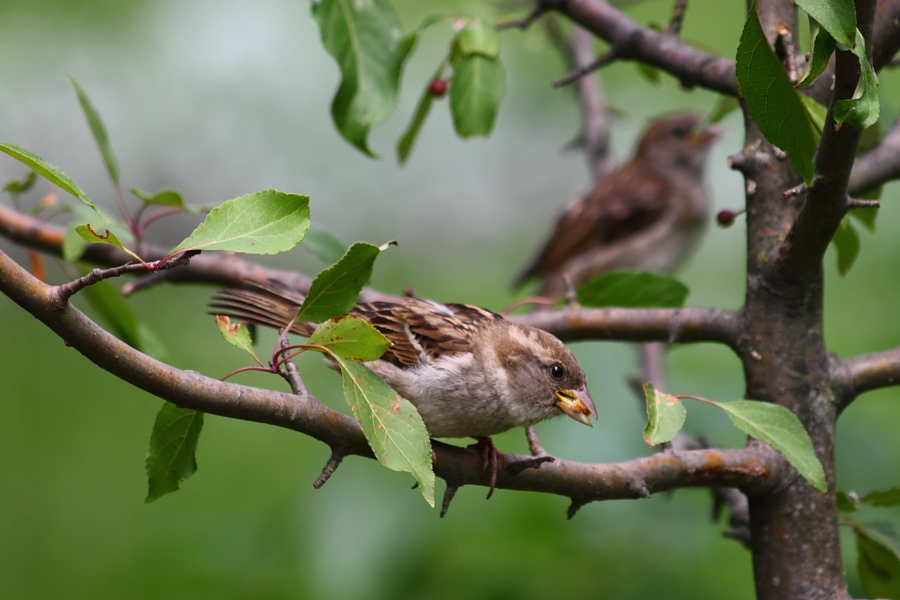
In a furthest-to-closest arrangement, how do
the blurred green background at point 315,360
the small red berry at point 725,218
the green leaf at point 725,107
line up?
the blurred green background at point 315,360 → the green leaf at point 725,107 → the small red berry at point 725,218

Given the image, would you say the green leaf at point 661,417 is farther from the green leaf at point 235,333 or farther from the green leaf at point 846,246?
the green leaf at point 846,246

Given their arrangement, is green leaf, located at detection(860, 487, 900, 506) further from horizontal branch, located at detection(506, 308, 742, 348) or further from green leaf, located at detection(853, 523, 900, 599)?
horizontal branch, located at detection(506, 308, 742, 348)

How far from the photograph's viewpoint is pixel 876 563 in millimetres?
2434

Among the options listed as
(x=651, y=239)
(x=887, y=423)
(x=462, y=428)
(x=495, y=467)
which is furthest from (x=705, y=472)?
(x=651, y=239)

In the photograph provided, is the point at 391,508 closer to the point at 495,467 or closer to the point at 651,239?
the point at 495,467

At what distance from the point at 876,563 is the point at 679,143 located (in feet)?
17.2

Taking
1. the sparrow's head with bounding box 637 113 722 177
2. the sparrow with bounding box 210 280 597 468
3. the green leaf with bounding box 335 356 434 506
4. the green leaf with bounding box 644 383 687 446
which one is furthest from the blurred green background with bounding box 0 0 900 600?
the green leaf with bounding box 335 356 434 506

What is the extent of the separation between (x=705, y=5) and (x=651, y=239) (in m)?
1.91

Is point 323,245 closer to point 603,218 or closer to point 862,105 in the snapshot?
point 862,105

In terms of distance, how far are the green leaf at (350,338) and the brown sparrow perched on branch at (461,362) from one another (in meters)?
0.90

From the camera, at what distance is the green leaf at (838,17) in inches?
50.9

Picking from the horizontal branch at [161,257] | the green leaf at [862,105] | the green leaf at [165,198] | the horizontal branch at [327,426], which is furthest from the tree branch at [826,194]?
the green leaf at [165,198]

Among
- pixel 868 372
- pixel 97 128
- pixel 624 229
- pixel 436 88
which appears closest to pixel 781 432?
pixel 868 372

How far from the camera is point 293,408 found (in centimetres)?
167
